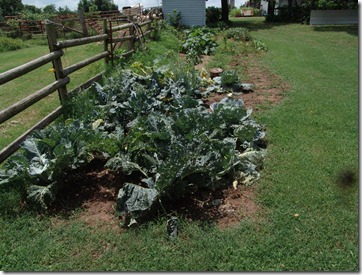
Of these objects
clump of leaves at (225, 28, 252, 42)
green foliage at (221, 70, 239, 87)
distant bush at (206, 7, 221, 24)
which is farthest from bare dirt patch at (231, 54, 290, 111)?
distant bush at (206, 7, 221, 24)

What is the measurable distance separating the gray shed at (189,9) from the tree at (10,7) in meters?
27.2

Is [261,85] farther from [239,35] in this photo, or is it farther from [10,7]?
[10,7]

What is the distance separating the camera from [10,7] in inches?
1582

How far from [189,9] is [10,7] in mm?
30721

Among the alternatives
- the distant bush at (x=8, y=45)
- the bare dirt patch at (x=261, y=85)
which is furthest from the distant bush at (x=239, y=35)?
the distant bush at (x=8, y=45)

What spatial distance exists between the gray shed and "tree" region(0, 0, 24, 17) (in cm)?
2717

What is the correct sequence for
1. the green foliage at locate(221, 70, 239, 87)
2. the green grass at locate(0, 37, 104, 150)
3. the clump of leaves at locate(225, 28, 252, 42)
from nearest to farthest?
the green grass at locate(0, 37, 104, 150) < the green foliage at locate(221, 70, 239, 87) < the clump of leaves at locate(225, 28, 252, 42)

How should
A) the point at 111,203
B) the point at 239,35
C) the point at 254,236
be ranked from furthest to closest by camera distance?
the point at 239,35, the point at 111,203, the point at 254,236

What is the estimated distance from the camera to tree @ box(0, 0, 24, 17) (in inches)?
1518

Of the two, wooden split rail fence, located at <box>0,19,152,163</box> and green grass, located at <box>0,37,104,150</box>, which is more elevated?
wooden split rail fence, located at <box>0,19,152,163</box>

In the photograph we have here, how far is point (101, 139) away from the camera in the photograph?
12.5ft

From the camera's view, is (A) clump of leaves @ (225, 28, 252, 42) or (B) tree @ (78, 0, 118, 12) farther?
(B) tree @ (78, 0, 118, 12)

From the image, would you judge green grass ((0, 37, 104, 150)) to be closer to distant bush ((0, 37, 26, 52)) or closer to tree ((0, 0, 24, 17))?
→ distant bush ((0, 37, 26, 52))

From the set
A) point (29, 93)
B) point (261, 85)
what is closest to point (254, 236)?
point (261, 85)
